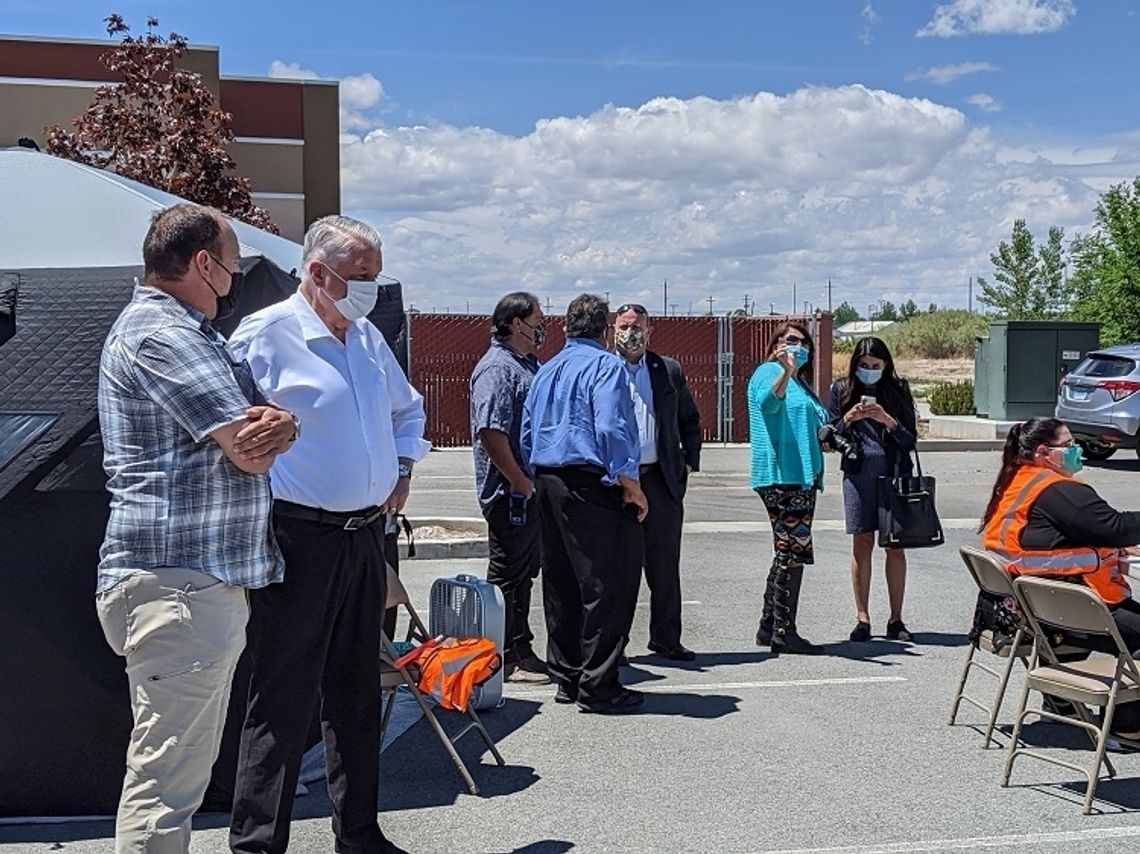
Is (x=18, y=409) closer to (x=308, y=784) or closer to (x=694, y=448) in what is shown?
(x=308, y=784)

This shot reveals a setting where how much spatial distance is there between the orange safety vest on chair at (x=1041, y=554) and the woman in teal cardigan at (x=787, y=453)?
1755mm

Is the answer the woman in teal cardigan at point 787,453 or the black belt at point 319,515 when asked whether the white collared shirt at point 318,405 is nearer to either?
the black belt at point 319,515

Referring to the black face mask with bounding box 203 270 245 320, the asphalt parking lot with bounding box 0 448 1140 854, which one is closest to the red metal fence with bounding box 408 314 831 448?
the asphalt parking lot with bounding box 0 448 1140 854

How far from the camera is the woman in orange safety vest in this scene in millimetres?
5953

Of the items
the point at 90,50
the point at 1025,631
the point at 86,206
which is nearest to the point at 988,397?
the point at 90,50

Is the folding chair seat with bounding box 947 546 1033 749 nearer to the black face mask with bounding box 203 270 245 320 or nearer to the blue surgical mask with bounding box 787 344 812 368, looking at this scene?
the blue surgical mask with bounding box 787 344 812 368

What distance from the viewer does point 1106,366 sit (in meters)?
20.0

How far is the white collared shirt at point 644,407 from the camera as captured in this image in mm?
7539

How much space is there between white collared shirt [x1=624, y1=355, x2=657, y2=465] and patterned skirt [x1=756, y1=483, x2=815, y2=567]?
74 centimetres

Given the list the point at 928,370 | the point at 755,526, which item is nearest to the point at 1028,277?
the point at 928,370

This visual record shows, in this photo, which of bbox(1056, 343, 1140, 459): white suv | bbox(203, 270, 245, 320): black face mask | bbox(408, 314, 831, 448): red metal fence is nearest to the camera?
bbox(203, 270, 245, 320): black face mask

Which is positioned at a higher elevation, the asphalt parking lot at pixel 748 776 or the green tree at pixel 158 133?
the green tree at pixel 158 133

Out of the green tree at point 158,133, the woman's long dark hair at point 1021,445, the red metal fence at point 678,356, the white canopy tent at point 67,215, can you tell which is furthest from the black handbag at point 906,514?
the red metal fence at point 678,356

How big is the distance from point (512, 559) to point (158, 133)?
10.7m
